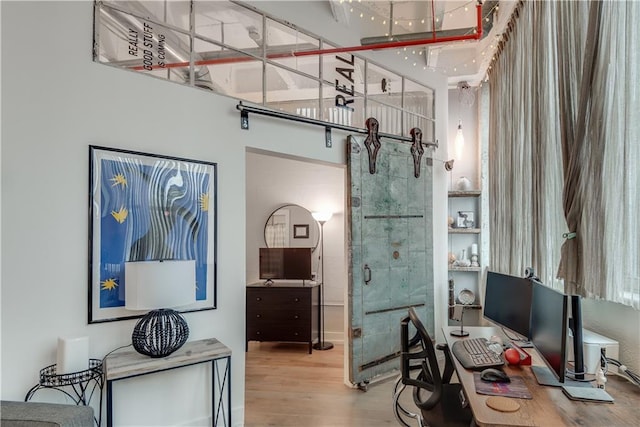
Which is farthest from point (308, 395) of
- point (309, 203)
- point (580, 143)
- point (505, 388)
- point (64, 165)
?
point (580, 143)

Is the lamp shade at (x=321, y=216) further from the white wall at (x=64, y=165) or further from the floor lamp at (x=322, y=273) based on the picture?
the white wall at (x=64, y=165)

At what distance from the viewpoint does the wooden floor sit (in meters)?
3.35

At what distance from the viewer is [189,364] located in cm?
257

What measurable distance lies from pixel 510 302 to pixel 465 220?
3062mm

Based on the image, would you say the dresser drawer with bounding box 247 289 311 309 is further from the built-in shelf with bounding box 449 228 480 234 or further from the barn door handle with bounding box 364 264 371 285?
the built-in shelf with bounding box 449 228 480 234

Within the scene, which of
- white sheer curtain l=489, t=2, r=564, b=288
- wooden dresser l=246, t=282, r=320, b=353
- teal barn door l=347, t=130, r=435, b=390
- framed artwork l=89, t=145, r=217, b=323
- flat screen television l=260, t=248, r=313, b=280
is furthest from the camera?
flat screen television l=260, t=248, r=313, b=280

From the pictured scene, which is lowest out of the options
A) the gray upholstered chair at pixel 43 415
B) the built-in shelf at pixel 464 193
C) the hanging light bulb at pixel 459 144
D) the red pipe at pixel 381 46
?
the gray upholstered chair at pixel 43 415

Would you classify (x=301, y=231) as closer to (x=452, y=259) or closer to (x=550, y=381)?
(x=452, y=259)

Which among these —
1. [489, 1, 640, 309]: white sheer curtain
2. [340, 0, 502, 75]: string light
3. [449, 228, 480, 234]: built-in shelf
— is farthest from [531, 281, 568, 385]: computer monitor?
[449, 228, 480, 234]: built-in shelf

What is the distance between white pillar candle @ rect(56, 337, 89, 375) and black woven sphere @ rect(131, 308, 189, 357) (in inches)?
10.9

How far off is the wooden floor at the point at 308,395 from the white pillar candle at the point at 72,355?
58.7 inches

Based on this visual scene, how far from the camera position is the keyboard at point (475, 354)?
2.16 meters

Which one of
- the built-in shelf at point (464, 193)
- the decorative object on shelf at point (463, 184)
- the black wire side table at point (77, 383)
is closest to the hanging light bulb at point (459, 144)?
the decorative object on shelf at point (463, 184)

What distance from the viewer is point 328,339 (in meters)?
5.70
